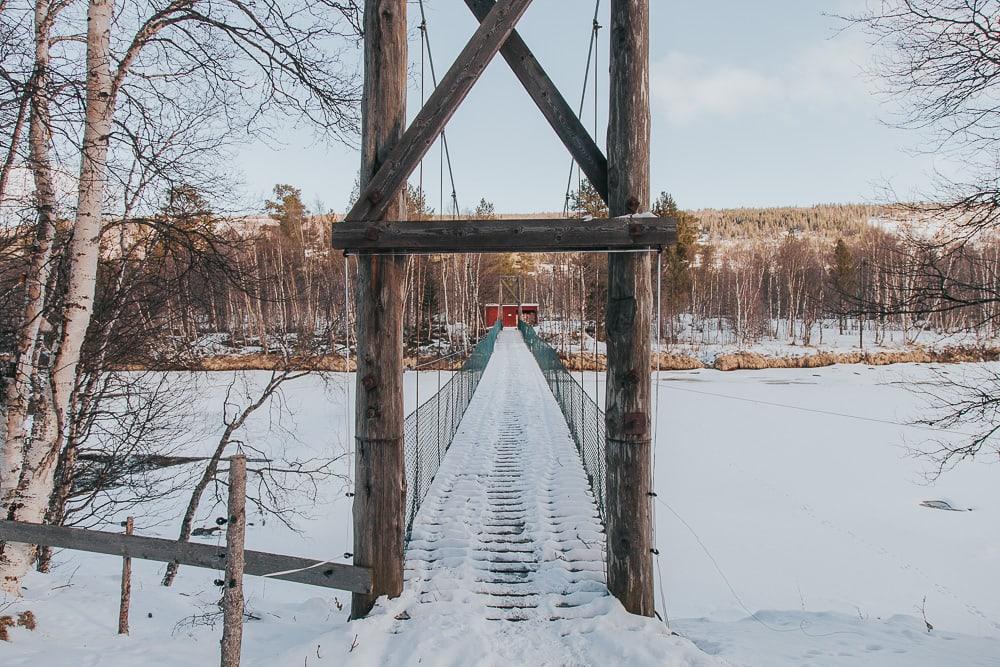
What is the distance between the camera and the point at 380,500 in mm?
2955

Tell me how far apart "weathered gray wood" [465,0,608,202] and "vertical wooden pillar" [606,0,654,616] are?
0.35 feet

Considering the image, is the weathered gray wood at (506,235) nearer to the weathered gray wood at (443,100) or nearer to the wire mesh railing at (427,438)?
the weathered gray wood at (443,100)

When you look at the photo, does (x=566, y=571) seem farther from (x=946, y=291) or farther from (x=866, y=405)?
(x=866, y=405)

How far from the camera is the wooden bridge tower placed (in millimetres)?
2865

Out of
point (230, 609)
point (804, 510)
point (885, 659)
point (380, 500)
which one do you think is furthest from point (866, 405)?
point (230, 609)

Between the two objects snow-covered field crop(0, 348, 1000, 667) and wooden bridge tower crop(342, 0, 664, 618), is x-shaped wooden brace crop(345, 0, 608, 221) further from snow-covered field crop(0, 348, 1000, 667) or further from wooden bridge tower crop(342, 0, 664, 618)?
snow-covered field crop(0, 348, 1000, 667)

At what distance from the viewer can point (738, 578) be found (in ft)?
16.8

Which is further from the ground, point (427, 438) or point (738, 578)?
point (427, 438)

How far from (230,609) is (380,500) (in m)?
1.00

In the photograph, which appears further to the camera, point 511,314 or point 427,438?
point 511,314

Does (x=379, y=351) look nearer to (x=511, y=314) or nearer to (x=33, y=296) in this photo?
(x=33, y=296)

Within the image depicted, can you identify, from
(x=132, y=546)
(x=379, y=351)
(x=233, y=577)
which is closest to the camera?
(x=233, y=577)

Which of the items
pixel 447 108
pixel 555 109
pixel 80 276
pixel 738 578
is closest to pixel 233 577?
pixel 80 276

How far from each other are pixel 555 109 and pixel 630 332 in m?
1.27
